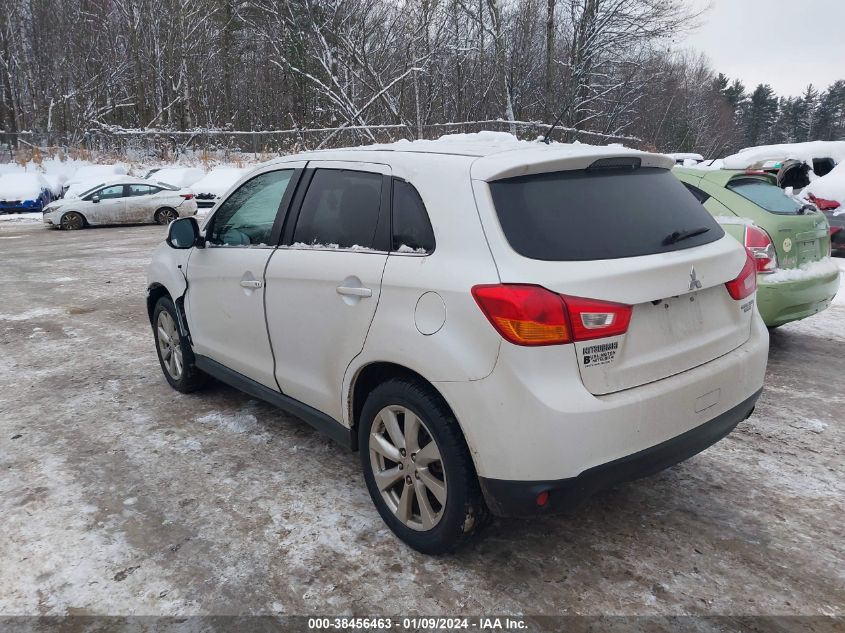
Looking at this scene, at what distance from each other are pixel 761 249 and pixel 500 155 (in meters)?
3.30

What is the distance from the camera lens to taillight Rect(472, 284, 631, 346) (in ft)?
7.27

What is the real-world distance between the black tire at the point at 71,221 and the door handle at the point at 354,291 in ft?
62.6

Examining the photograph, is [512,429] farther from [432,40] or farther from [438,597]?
[432,40]

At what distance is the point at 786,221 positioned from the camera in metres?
5.18

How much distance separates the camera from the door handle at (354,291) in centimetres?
275

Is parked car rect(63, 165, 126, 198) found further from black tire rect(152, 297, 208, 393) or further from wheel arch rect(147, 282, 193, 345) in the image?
black tire rect(152, 297, 208, 393)

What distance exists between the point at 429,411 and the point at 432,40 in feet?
74.7

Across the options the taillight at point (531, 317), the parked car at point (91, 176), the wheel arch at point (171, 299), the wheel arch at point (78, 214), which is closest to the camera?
the taillight at point (531, 317)

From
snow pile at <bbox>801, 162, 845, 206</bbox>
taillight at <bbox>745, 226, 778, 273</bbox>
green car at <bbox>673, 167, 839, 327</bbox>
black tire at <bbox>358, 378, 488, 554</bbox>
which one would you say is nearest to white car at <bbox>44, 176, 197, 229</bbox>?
snow pile at <bbox>801, 162, 845, 206</bbox>

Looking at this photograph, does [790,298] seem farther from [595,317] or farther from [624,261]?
[595,317]

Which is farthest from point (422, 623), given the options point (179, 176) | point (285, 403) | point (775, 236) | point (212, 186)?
point (179, 176)

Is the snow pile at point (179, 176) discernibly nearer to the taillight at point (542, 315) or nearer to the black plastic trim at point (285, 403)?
the black plastic trim at point (285, 403)

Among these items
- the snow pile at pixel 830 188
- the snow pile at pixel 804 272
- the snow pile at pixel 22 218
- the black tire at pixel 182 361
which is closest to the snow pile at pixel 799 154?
the snow pile at pixel 830 188

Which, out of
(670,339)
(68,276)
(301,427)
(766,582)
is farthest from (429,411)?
(68,276)
